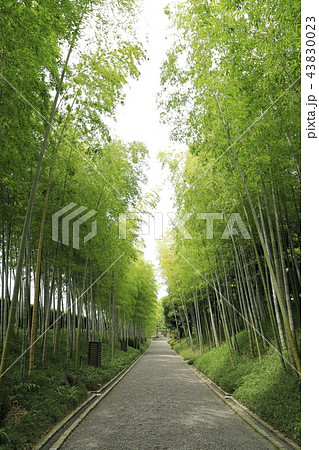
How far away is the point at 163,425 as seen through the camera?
404 cm

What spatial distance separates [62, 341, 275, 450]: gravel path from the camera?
3406 mm

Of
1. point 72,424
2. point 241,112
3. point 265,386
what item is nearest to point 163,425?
point 72,424

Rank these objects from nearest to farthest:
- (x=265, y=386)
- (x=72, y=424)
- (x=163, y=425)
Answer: (x=163, y=425) → (x=72, y=424) → (x=265, y=386)

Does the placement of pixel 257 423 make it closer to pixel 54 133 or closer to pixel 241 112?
pixel 241 112

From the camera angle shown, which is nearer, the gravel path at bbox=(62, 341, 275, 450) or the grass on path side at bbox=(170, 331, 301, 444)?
the gravel path at bbox=(62, 341, 275, 450)

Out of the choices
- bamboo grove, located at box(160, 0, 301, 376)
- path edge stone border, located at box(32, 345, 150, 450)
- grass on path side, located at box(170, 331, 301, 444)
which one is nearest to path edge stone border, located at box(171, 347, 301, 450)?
grass on path side, located at box(170, 331, 301, 444)

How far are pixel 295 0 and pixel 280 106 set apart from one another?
5.04 feet

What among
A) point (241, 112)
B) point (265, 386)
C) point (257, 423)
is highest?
point (241, 112)

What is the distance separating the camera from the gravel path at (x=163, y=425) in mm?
3406

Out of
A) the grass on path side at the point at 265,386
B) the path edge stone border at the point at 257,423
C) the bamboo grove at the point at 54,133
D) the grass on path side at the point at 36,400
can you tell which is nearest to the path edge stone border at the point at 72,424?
the grass on path side at the point at 36,400

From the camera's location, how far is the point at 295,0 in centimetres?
270

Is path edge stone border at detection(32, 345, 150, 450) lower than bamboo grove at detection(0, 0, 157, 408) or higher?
lower

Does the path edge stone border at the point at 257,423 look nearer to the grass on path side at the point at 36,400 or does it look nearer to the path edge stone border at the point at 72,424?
the path edge stone border at the point at 72,424

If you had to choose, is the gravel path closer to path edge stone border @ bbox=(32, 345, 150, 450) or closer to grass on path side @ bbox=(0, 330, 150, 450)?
path edge stone border @ bbox=(32, 345, 150, 450)
